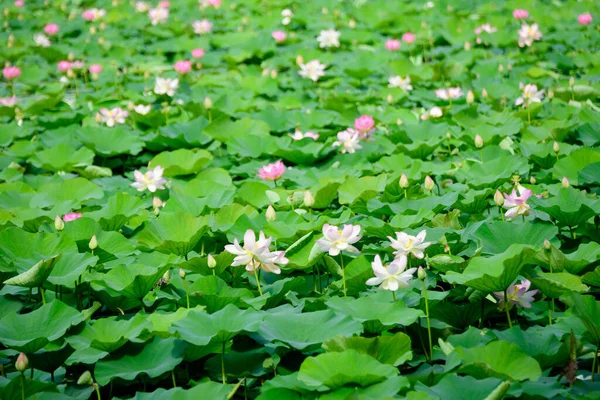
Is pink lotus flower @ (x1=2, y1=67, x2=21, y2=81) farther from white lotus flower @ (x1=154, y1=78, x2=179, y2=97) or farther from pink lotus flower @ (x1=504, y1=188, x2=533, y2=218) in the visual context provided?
pink lotus flower @ (x1=504, y1=188, x2=533, y2=218)

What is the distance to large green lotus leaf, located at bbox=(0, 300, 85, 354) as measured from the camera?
179 cm

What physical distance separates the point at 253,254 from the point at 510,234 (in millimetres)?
753

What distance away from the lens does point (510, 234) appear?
2125mm

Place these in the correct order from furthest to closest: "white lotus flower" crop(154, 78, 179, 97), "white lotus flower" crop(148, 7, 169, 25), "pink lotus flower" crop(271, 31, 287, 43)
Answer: "white lotus flower" crop(148, 7, 169, 25) → "pink lotus flower" crop(271, 31, 287, 43) → "white lotus flower" crop(154, 78, 179, 97)

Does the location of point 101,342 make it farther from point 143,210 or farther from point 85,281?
point 143,210

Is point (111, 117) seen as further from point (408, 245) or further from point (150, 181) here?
point (408, 245)

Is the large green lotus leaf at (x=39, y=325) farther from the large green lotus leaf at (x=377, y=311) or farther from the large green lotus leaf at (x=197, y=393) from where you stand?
the large green lotus leaf at (x=377, y=311)

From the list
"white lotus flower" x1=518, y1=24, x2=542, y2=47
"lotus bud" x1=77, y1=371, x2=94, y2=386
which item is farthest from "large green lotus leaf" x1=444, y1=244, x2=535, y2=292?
"white lotus flower" x1=518, y1=24, x2=542, y2=47

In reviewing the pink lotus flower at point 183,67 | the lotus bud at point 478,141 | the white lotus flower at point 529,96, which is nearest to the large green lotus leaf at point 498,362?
the lotus bud at point 478,141

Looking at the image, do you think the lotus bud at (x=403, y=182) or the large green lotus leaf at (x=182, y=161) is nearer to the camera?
the lotus bud at (x=403, y=182)

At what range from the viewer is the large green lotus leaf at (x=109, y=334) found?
177 cm

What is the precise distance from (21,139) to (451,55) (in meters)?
3.01

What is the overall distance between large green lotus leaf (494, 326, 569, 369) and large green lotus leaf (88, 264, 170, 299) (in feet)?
3.03

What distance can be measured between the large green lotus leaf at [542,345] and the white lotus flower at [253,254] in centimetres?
65
